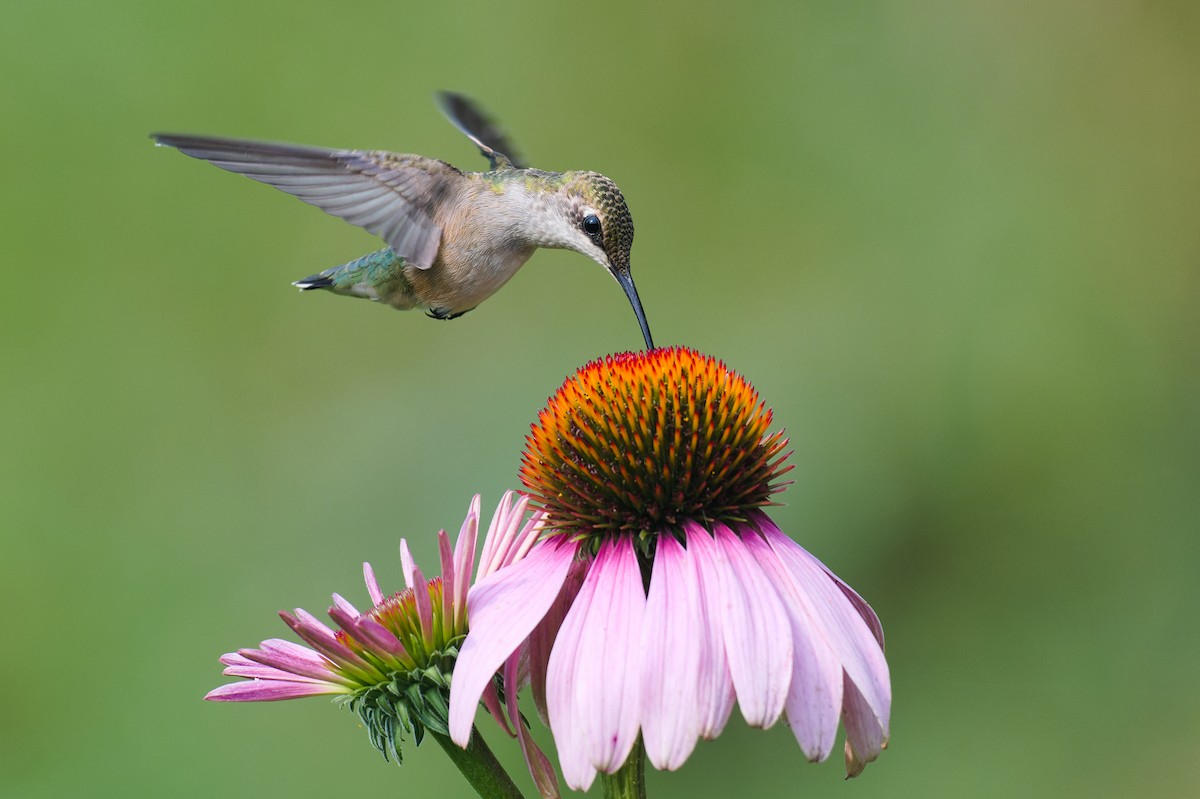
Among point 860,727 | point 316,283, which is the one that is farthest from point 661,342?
point 860,727

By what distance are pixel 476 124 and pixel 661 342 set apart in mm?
991

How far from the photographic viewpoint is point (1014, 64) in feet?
9.55

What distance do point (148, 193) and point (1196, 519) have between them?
9.12ft

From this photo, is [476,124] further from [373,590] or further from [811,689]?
[811,689]

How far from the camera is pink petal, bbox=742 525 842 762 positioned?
2.70 feet

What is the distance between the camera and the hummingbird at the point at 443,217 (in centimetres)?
139

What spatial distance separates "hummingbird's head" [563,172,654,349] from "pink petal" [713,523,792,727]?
0.50m

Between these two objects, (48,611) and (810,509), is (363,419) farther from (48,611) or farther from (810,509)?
(810,509)

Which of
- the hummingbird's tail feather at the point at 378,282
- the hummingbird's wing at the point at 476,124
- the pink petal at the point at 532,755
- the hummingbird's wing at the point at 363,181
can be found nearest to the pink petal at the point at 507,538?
the pink petal at the point at 532,755

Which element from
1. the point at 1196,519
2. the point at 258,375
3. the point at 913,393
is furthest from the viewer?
the point at 258,375

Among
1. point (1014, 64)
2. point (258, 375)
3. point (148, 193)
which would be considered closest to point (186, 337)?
point (258, 375)

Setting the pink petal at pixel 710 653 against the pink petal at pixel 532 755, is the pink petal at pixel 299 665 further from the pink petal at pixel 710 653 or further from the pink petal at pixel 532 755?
the pink petal at pixel 710 653

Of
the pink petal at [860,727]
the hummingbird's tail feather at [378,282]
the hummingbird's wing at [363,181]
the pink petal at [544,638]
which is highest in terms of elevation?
the hummingbird's wing at [363,181]

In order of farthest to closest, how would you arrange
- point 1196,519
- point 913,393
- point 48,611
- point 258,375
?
1. point 258,375
2. point 48,611
3. point 913,393
4. point 1196,519
